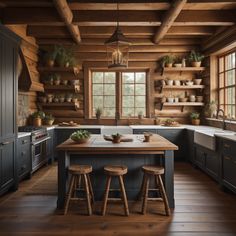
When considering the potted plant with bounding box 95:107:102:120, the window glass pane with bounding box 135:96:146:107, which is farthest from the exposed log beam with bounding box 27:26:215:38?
the potted plant with bounding box 95:107:102:120

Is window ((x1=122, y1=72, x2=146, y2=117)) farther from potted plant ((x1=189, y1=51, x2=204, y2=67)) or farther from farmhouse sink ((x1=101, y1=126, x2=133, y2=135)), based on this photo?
potted plant ((x1=189, y1=51, x2=204, y2=67))

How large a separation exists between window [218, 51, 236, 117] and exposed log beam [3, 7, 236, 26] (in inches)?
44.5

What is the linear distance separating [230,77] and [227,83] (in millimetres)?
221

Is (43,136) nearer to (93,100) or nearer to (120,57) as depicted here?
(93,100)

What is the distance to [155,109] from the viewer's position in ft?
22.8

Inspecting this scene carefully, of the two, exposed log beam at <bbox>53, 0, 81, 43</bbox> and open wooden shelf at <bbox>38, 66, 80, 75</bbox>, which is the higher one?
exposed log beam at <bbox>53, 0, 81, 43</bbox>

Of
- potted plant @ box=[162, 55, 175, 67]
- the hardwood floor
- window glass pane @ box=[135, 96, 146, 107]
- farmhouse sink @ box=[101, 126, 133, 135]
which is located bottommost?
the hardwood floor

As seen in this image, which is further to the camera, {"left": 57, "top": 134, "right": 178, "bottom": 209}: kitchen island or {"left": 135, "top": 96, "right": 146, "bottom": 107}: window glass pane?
{"left": 135, "top": 96, "right": 146, "bottom": 107}: window glass pane

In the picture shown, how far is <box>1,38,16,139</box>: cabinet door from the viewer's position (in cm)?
371

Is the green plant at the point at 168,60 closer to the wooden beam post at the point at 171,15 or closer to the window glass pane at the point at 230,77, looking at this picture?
the wooden beam post at the point at 171,15

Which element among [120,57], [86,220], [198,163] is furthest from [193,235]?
[198,163]

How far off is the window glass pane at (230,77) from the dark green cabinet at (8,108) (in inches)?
174

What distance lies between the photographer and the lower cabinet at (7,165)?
11.9 feet

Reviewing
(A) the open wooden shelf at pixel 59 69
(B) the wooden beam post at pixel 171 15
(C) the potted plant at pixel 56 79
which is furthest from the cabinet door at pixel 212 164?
(C) the potted plant at pixel 56 79
